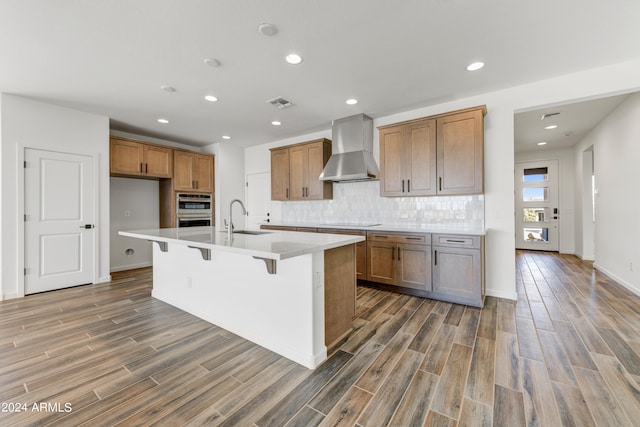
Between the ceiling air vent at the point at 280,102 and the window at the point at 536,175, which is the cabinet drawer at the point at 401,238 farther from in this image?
the window at the point at 536,175

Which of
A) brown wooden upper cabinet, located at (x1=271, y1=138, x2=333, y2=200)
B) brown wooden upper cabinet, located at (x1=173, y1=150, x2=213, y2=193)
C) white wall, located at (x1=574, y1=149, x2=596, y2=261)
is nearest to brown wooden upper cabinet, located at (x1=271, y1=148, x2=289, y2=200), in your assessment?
brown wooden upper cabinet, located at (x1=271, y1=138, x2=333, y2=200)

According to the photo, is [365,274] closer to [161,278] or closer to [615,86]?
[161,278]

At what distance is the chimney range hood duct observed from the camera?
13.9 feet

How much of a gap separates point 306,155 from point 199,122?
6.39ft

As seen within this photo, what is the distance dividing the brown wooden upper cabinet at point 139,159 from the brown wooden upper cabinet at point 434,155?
4187 millimetres

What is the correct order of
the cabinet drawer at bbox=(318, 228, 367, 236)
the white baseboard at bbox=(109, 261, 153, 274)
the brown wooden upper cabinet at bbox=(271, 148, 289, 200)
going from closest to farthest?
the cabinet drawer at bbox=(318, 228, 367, 236), the white baseboard at bbox=(109, 261, 153, 274), the brown wooden upper cabinet at bbox=(271, 148, 289, 200)

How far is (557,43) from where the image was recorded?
2412 mm

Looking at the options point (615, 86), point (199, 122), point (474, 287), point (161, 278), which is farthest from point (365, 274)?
point (199, 122)

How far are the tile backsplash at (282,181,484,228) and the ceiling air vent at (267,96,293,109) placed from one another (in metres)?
1.75

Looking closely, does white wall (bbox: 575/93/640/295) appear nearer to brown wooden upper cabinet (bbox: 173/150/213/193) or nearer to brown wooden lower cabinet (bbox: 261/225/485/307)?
brown wooden lower cabinet (bbox: 261/225/485/307)

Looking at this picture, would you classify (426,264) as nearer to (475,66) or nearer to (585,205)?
(475,66)

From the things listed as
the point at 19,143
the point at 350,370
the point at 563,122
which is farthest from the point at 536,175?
the point at 19,143

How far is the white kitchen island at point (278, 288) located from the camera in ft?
6.54

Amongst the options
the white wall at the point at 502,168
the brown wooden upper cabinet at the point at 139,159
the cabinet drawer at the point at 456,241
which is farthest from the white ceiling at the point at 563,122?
the brown wooden upper cabinet at the point at 139,159
